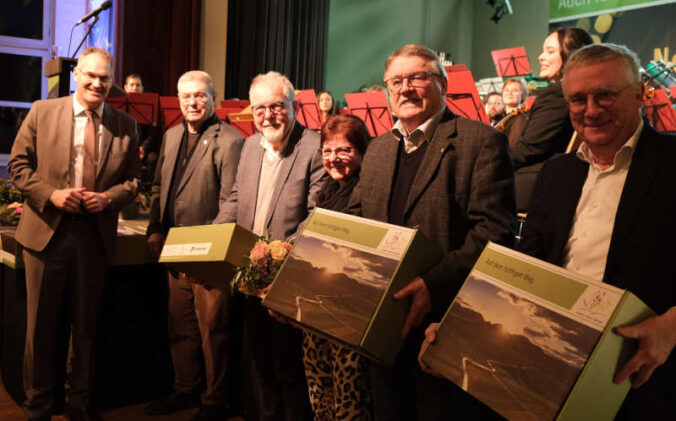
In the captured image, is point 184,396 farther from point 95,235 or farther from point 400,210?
point 400,210

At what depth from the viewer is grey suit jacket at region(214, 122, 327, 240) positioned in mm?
2516

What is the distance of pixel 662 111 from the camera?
410cm

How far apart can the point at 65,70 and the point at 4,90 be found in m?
5.15

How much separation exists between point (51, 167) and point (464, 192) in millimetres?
1980

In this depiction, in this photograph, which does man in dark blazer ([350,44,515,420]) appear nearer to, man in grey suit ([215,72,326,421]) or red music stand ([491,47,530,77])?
man in grey suit ([215,72,326,421])

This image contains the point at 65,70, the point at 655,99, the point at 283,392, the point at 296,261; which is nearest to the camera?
the point at 296,261

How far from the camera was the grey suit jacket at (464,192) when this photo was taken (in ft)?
5.75

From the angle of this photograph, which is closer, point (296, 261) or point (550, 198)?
point (550, 198)

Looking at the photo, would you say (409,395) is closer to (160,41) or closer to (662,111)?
(662,111)

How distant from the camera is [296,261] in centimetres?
175

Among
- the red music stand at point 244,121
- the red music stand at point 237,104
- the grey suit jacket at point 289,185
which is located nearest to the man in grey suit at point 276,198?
the grey suit jacket at point 289,185

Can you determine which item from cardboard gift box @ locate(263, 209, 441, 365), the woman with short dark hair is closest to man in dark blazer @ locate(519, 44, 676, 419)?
cardboard gift box @ locate(263, 209, 441, 365)

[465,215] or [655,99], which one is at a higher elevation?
[655,99]

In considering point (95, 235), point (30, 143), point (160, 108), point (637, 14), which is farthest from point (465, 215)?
point (637, 14)
